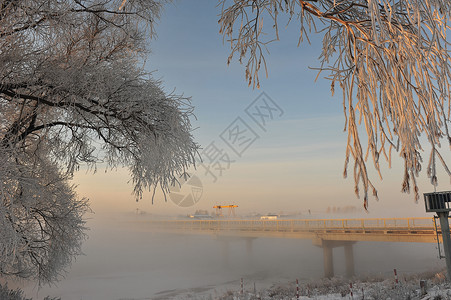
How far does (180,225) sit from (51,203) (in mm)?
46535

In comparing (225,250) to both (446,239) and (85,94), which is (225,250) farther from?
(85,94)

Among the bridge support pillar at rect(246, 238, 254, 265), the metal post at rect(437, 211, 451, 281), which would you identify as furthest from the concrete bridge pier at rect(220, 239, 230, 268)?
the metal post at rect(437, 211, 451, 281)

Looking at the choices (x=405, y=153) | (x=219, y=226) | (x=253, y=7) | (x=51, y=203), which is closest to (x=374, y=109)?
(x=405, y=153)

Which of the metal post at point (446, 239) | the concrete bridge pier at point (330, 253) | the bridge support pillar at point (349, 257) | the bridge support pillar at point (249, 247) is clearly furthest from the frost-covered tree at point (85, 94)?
the bridge support pillar at point (249, 247)

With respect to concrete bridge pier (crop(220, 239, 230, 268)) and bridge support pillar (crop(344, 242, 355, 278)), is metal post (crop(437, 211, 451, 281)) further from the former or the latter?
concrete bridge pier (crop(220, 239, 230, 268))

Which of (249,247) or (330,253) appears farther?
(249,247)

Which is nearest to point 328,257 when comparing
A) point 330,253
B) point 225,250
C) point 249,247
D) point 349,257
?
point 330,253

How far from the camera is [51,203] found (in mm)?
8969

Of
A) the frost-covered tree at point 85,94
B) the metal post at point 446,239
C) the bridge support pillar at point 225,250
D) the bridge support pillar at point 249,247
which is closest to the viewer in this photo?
the frost-covered tree at point 85,94

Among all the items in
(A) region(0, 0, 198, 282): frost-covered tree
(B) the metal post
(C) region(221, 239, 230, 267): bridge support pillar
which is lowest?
(C) region(221, 239, 230, 267): bridge support pillar

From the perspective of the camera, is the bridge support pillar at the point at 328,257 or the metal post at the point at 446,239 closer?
the metal post at the point at 446,239

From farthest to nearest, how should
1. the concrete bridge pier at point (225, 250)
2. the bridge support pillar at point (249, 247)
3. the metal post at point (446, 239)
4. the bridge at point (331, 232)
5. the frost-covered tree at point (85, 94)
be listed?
1. the concrete bridge pier at point (225, 250)
2. the bridge support pillar at point (249, 247)
3. the bridge at point (331, 232)
4. the metal post at point (446, 239)
5. the frost-covered tree at point (85, 94)

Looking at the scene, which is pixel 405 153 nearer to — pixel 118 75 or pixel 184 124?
pixel 184 124

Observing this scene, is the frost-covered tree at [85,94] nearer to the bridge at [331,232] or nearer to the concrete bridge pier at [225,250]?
the bridge at [331,232]
